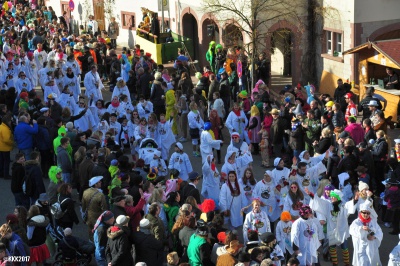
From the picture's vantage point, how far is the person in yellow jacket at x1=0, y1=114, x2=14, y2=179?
62.7ft

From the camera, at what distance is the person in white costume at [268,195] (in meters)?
15.4

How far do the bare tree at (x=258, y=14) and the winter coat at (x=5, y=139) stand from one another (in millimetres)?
9898

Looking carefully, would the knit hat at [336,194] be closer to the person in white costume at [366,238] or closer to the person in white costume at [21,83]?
the person in white costume at [366,238]

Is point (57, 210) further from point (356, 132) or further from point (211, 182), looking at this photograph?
point (356, 132)

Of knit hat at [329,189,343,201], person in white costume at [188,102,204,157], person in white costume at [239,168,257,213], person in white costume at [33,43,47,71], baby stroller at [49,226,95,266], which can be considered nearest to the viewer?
baby stroller at [49,226,95,266]

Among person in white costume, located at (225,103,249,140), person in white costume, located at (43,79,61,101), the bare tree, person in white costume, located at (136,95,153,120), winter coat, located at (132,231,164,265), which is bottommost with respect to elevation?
winter coat, located at (132,231,164,265)

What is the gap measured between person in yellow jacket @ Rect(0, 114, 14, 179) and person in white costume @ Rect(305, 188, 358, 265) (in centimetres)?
812

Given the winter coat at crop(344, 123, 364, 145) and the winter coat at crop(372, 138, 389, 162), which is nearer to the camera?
the winter coat at crop(372, 138, 389, 162)

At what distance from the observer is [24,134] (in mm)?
→ 18875

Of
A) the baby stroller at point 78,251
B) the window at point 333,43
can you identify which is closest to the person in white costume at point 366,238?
the baby stroller at point 78,251

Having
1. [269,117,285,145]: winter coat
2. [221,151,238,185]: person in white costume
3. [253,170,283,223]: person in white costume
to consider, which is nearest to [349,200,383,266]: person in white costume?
[253,170,283,223]: person in white costume

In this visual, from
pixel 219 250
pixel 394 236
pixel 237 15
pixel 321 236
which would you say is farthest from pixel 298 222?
pixel 237 15

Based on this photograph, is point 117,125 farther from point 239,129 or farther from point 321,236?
point 321,236

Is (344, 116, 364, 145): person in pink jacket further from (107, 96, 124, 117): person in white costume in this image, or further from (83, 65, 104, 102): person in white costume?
(83, 65, 104, 102): person in white costume
